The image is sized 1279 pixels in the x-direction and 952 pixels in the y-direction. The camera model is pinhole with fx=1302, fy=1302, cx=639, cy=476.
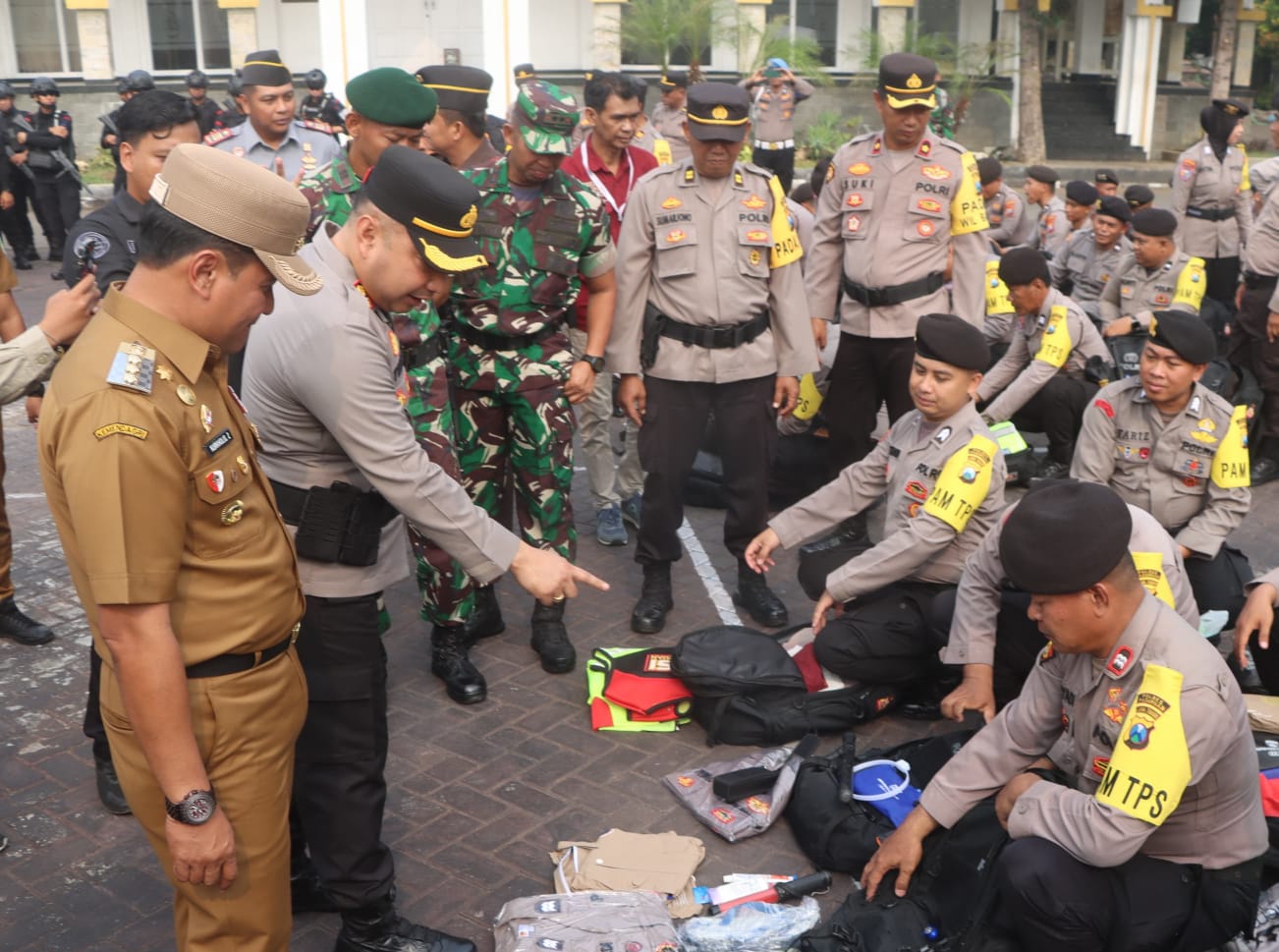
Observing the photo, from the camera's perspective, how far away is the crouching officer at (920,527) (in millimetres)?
4762

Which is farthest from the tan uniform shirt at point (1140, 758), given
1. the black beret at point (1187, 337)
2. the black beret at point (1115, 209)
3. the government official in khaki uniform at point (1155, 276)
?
the black beret at point (1115, 209)

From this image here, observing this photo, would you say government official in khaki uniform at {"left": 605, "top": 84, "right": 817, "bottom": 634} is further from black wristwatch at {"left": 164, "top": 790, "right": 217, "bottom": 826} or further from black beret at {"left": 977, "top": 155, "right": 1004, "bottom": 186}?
black beret at {"left": 977, "top": 155, "right": 1004, "bottom": 186}

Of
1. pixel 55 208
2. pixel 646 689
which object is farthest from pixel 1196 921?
pixel 55 208

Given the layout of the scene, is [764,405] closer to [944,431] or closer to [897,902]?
[944,431]

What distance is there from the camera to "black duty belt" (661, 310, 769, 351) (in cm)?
552

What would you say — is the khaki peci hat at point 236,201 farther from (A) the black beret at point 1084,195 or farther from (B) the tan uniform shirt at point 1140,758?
(A) the black beret at point 1084,195

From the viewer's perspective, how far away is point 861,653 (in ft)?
15.6

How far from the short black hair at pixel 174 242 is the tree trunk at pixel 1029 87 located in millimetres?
22848

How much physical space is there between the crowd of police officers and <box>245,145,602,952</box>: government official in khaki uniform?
0.04 ft

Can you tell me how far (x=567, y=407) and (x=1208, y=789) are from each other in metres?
2.92

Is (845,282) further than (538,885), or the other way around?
(845,282)

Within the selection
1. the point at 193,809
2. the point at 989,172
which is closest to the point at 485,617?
the point at 193,809

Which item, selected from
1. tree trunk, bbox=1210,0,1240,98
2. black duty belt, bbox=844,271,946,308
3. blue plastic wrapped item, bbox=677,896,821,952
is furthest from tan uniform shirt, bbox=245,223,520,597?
tree trunk, bbox=1210,0,1240,98

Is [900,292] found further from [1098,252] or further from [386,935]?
[1098,252]
